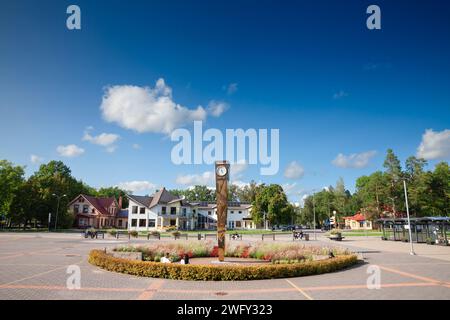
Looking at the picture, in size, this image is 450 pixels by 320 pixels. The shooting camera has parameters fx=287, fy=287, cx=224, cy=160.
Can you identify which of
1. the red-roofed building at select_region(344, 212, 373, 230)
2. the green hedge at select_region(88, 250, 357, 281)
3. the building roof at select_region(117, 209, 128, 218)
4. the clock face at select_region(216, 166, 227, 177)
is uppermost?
the clock face at select_region(216, 166, 227, 177)

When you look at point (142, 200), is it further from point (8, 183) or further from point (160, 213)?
point (8, 183)

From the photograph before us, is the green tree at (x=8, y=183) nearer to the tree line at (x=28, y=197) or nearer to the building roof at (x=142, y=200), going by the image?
the tree line at (x=28, y=197)

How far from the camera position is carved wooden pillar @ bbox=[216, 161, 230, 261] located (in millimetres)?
17484

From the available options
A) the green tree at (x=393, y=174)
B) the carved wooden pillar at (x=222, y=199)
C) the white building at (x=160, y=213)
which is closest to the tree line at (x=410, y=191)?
the green tree at (x=393, y=174)

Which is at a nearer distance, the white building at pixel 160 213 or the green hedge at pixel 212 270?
the green hedge at pixel 212 270

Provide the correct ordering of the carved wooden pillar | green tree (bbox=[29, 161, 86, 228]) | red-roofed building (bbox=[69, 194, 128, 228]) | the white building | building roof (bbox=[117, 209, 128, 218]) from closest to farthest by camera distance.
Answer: the carved wooden pillar → green tree (bbox=[29, 161, 86, 228]) → the white building → red-roofed building (bbox=[69, 194, 128, 228]) → building roof (bbox=[117, 209, 128, 218])

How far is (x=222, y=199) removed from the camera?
17.8 m

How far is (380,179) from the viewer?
7244 centimetres

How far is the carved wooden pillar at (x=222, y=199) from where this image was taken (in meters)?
17.5

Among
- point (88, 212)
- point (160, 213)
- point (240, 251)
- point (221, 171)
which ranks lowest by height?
point (240, 251)

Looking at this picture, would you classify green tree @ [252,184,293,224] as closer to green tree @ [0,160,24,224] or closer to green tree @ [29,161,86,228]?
green tree @ [29,161,86,228]

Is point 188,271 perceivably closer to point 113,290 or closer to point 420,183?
point 113,290

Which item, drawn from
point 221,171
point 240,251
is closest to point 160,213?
point 240,251

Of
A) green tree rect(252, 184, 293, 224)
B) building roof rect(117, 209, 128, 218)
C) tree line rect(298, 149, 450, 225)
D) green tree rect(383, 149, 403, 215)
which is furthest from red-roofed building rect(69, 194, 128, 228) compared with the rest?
green tree rect(383, 149, 403, 215)
